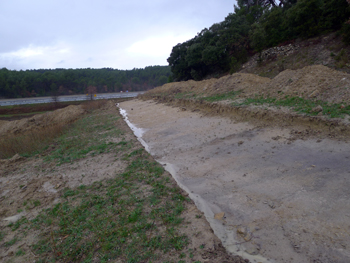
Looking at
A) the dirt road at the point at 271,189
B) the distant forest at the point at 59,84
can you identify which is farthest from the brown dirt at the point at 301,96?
the distant forest at the point at 59,84

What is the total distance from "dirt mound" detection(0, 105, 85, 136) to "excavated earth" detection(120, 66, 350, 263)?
1592 cm

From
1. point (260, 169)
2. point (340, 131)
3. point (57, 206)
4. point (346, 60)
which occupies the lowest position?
point (57, 206)

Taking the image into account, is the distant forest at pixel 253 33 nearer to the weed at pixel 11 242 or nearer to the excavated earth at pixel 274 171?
the excavated earth at pixel 274 171

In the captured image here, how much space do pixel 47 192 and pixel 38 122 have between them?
71.5 ft

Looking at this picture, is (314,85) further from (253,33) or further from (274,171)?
(253,33)

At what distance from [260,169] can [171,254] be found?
3413 millimetres

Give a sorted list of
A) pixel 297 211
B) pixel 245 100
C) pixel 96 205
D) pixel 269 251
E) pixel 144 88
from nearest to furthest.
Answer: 1. pixel 269 251
2. pixel 297 211
3. pixel 96 205
4. pixel 245 100
5. pixel 144 88

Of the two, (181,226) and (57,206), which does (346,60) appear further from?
(57,206)

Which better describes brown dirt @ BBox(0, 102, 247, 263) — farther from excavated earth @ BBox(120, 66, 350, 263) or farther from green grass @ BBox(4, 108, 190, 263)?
excavated earth @ BBox(120, 66, 350, 263)

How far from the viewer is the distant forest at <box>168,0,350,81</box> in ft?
69.6

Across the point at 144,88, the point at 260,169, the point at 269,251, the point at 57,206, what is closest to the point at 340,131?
the point at 260,169

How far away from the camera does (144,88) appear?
315 feet

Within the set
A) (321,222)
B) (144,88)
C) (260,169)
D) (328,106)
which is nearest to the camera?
(321,222)

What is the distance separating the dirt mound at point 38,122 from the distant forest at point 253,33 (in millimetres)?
15905
